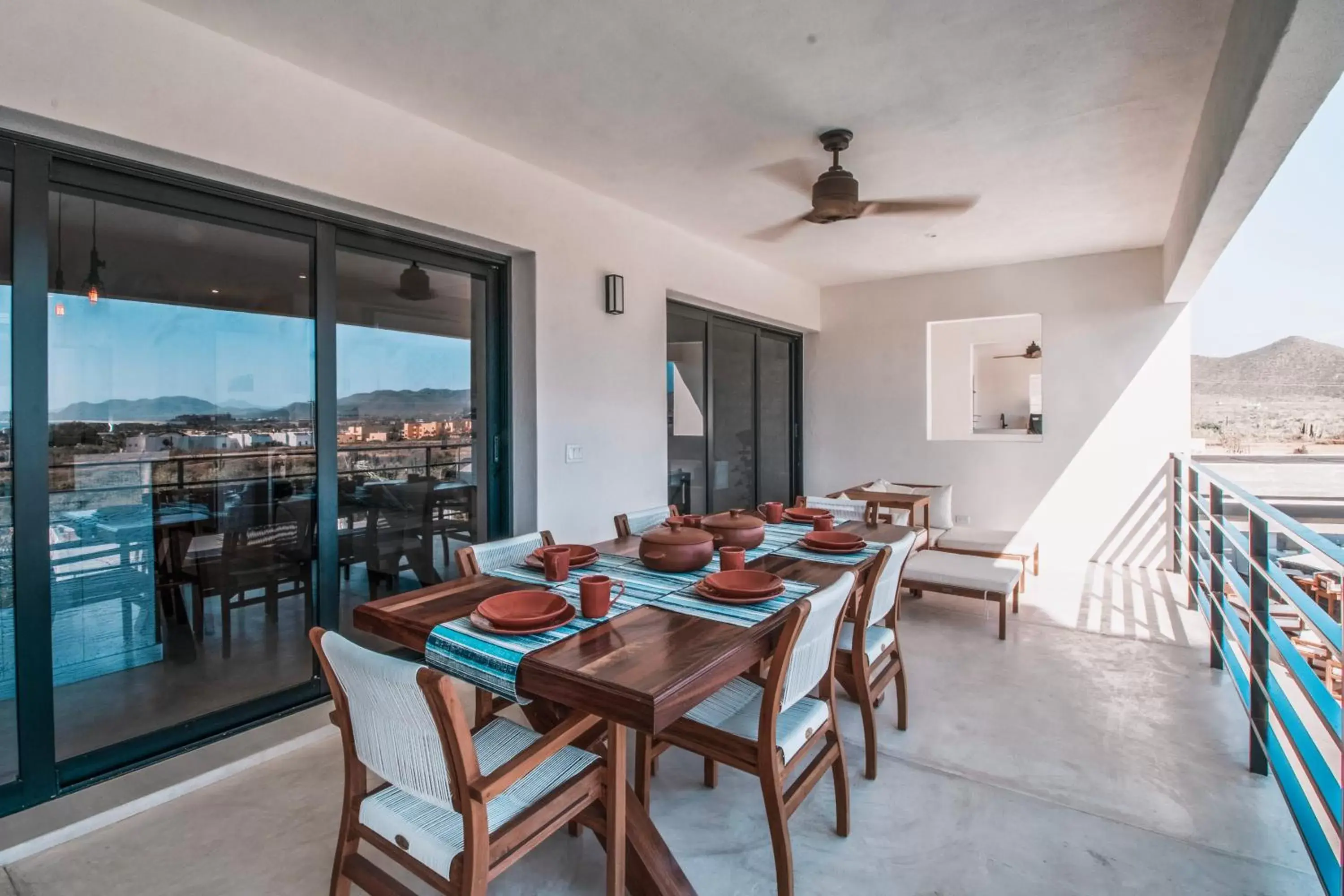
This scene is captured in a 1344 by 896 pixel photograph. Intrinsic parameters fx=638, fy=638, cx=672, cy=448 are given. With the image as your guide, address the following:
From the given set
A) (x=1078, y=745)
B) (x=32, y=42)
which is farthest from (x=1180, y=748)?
(x=32, y=42)

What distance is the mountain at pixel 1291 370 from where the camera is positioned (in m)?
6.24

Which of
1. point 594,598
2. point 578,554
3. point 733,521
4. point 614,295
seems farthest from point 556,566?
point 614,295

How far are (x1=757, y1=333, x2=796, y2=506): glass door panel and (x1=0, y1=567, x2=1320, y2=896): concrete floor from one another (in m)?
3.43

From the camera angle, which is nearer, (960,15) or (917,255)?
(960,15)

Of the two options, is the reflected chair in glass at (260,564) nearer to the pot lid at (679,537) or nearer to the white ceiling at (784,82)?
the pot lid at (679,537)

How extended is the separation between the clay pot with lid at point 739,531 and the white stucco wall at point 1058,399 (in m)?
4.23

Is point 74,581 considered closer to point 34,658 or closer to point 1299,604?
point 34,658

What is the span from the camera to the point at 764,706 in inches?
62.1

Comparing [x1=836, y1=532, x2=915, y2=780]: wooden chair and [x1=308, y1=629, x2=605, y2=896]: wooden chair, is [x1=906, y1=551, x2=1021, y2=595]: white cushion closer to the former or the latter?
[x1=836, y1=532, x2=915, y2=780]: wooden chair

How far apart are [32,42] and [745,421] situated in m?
4.79

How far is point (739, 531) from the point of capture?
2365mm

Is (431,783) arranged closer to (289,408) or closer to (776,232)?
(289,408)

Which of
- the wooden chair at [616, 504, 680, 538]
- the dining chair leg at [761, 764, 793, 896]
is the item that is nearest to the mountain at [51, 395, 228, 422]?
the wooden chair at [616, 504, 680, 538]

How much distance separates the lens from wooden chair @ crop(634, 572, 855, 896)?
5.18 ft
